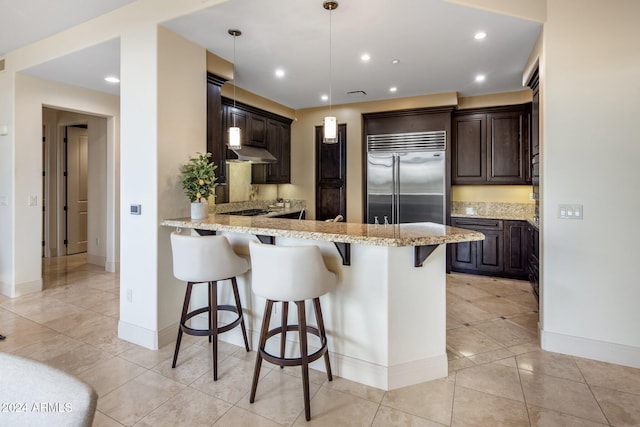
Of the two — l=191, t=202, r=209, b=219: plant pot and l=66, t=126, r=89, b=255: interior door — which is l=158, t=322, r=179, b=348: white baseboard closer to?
l=191, t=202, r=209, b=219: plant pot

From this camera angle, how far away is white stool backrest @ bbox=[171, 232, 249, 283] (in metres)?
2.30

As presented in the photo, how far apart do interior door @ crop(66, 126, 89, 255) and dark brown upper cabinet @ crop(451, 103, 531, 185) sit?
21.6 feet

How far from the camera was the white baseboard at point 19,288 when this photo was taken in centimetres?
396

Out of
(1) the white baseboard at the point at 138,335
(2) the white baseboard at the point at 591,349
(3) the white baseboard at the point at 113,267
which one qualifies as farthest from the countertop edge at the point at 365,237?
(3) the white baseboard at the point at 113,267

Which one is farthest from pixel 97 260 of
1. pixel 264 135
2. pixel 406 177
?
pixel 406 177

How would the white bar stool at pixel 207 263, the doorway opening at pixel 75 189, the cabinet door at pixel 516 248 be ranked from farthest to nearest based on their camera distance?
the doorway opening at pixel 75 189 → the cabinet door at pixel 516 248 → the white bar stool at pixel 207 263

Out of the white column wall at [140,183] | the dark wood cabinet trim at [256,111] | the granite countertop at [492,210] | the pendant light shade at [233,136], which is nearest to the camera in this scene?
the white column wall at [140,183]

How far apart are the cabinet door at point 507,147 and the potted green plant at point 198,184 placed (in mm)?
4114

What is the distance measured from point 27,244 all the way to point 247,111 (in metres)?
3.20

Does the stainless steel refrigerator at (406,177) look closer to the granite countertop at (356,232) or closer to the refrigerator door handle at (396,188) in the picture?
the refrigerator door handle at (396,188)

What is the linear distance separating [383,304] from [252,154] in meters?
3.04

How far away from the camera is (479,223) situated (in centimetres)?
486

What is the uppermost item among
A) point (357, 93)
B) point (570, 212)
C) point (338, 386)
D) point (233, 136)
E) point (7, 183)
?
Result: point (357, 93)

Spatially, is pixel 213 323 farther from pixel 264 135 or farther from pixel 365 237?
pixel 264 135
